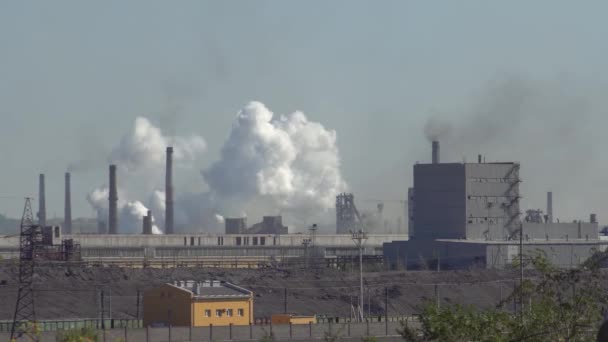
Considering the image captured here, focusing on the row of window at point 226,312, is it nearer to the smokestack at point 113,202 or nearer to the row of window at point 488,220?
the row of window at point 488,220

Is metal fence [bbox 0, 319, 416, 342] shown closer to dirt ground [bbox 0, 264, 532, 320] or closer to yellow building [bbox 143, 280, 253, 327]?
yellow building [bbox 143, 280, 253, 327]

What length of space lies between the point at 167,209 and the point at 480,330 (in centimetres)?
10578

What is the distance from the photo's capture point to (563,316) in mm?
16641

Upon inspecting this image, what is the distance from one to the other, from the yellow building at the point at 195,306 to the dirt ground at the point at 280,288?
693cm

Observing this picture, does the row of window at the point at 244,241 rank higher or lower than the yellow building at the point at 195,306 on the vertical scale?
higher

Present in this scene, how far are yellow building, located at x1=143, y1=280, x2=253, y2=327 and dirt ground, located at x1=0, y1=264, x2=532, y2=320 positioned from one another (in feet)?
22.8

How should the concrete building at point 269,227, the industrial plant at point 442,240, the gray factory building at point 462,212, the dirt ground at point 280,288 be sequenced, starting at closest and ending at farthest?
the dirt ground at point 280,288 → the industrial plant at point 442,240 → the gray factory building at point 462,212 → the concrete building at point 269,227

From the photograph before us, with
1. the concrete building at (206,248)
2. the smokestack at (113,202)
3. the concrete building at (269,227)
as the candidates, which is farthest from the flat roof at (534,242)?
the smokestack at (113,202)

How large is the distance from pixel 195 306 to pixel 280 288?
62.7ft

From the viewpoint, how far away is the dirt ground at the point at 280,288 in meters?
63.9

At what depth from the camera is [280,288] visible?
70812 millimetres

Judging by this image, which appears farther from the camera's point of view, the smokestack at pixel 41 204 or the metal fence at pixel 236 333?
the smokestack at pixel 41 204

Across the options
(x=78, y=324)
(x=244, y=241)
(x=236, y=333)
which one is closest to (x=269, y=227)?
Answer: (x=244, y=241)

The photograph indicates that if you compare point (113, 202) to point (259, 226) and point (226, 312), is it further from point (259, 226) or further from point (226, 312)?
point (226, 312)
